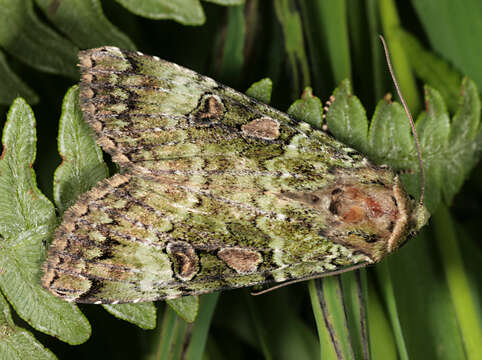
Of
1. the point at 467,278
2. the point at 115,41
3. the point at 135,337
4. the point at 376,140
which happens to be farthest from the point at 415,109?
the point at 135,337

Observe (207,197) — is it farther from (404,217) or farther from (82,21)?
(82,21)

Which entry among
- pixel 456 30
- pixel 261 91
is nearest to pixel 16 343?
pixel 261 91

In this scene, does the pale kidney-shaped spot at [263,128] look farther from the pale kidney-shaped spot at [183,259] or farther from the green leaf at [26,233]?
the green leaf at [26,233]

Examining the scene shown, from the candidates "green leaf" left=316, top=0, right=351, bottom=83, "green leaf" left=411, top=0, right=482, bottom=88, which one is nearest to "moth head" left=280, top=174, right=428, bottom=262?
"green leaf" left=316, top=0, right=351, bottom=83

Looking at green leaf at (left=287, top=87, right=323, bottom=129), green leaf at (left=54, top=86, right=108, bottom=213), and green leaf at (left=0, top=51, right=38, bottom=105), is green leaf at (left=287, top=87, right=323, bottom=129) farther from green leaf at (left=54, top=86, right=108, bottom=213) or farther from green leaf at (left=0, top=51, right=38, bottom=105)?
green leaf at (left=0, top=51, right=38, bottom=105)

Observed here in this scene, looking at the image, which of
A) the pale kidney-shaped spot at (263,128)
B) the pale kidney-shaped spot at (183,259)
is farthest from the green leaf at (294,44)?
the pale kidney-shaped spot at (183,259)
